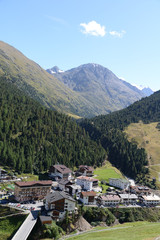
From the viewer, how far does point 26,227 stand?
206 ft

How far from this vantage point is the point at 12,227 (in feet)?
211

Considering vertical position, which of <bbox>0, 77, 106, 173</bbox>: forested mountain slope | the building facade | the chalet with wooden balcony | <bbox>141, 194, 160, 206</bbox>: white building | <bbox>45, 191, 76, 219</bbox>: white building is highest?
<bbox>0, 77, 106, 173</bbox>: forested mountain slope

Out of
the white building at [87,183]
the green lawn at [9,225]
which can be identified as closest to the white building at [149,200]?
the white building at [87,183]

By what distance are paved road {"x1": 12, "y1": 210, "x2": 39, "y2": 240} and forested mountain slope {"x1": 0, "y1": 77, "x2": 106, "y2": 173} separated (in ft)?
145

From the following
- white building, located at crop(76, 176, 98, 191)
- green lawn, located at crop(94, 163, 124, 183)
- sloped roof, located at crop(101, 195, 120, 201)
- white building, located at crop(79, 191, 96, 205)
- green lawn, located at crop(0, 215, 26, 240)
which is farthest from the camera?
green lawn, located at crop(94, 163, 124, 183)

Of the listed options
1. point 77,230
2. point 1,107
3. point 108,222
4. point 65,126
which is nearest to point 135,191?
point 108,222

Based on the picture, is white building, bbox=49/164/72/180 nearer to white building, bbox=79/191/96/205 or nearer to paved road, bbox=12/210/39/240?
white building, bbox=79/191/96/205

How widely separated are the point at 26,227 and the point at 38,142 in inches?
3139

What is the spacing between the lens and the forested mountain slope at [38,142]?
116 meters

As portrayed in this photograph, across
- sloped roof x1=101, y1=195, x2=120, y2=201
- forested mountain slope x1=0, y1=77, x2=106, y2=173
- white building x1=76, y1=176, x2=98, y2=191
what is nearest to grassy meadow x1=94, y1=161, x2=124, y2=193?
forested mountain slope x1=0, y1=77, x2=106, y2=173

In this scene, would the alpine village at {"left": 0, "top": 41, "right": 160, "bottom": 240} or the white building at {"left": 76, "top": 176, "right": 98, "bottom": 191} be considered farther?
the white building at {"left": 76, "top": 176, "right": 98, "bottom": 191}

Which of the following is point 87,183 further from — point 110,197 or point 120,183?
point 120,183

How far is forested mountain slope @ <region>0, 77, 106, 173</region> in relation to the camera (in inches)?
4555

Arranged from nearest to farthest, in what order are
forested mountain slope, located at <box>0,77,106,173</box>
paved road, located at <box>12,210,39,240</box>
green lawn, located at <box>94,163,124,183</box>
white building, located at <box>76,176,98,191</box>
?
1. paved road, located at <box>12,210,39,240</box>
2. white building, located at <box>76,176,98,191</box>
3. forested mountain slope, located at <box>0,77,106,173</box>
4. green lawn, located at <box>94,163,124,183</box>
